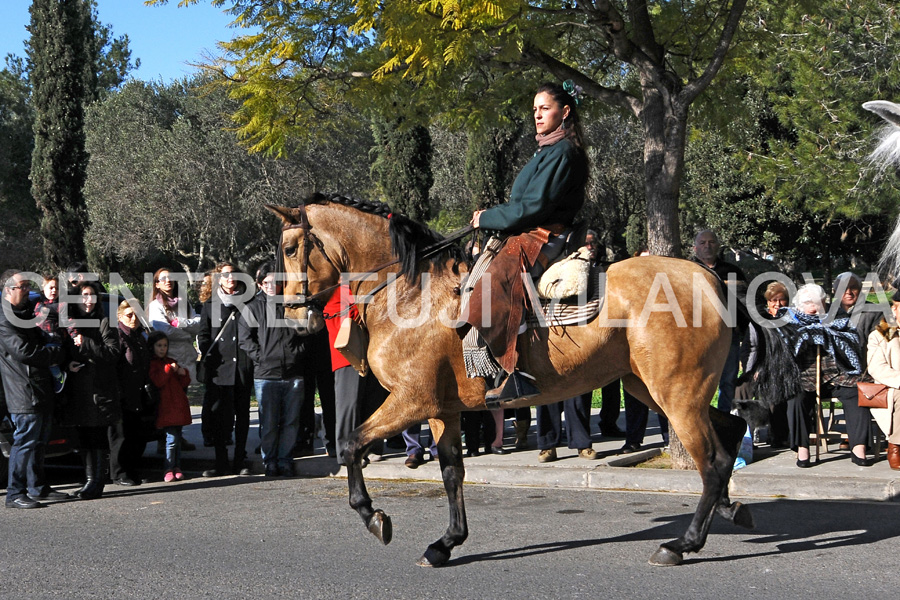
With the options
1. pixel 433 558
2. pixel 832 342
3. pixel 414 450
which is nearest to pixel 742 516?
pixel 433 558

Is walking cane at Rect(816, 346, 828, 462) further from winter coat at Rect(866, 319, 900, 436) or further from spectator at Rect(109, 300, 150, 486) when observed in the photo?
spectator at Rect(109, 300, 150, 486)

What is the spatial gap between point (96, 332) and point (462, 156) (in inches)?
1075

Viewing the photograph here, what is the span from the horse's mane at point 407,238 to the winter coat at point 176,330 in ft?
17.1

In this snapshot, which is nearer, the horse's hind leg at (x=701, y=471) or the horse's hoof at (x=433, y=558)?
the horse's hind leg at (x=701, y=471)

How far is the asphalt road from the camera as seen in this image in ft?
17.3

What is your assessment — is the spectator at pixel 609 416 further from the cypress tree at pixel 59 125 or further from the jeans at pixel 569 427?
the cypress tree at pixel 59 125

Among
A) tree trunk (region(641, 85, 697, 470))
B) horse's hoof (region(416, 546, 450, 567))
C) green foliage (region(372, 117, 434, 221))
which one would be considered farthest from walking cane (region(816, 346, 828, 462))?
green foliage (region(372, 117, 434, 221))

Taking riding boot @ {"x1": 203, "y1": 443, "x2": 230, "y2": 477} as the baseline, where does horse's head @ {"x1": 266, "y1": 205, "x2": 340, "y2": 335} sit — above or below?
above

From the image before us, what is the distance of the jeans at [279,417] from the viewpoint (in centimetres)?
983

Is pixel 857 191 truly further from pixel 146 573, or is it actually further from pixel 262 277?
pixel 146 573

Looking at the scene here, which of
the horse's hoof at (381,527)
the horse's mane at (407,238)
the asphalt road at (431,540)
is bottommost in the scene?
the asphalt road at (431,540)

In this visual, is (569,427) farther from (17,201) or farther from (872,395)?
(17,201)

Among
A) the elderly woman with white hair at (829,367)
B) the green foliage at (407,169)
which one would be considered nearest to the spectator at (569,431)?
the elderly woman with white hair at (829,367)

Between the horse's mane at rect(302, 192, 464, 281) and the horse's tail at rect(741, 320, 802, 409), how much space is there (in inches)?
90.2
